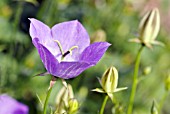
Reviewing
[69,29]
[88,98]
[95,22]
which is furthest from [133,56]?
[69,29]

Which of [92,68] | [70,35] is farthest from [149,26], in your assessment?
[92,68]

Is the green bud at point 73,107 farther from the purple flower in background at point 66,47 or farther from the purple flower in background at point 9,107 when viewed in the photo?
the purple flower in background at point 9,107

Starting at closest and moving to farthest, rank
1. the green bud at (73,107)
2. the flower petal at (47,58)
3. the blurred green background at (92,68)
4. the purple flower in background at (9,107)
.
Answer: the flower petal at (47,58)
the green bud at (73,107)
the purple flower in background at (9,107)
the blurred green background at (92,68)

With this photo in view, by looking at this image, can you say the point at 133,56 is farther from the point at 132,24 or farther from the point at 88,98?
the point at 88,98

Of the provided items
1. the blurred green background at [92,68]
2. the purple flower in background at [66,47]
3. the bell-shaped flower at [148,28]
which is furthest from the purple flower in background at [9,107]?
the blurred green background at [92,68]

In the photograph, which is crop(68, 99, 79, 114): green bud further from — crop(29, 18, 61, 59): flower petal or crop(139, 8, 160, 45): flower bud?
crop(139, 8, 160, 45): flower bud

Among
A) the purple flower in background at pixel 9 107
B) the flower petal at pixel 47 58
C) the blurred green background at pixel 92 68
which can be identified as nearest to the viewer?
the flower petal at pixel 47 58

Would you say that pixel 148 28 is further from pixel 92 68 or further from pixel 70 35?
pixel 92 68
